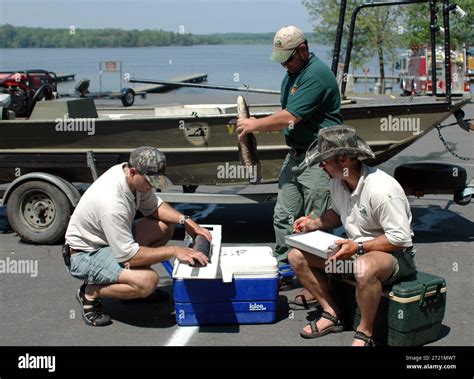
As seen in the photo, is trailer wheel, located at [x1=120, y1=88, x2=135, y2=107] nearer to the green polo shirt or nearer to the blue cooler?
the green polo shirt

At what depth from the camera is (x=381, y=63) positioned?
28.6 m

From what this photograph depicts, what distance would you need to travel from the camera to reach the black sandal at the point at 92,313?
5.44 meters

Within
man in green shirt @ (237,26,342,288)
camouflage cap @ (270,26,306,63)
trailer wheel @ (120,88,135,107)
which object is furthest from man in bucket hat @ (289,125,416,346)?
trailer wheel @ (120,88,135,107)

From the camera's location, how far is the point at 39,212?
774 cm

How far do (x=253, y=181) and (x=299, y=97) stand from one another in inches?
59.3

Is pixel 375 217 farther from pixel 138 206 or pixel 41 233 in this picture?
pixel 41 233

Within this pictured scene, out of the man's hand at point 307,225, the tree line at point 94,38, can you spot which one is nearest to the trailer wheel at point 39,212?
the man's hand at point 307,225

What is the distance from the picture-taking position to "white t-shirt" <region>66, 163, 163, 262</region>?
5133 millimetres

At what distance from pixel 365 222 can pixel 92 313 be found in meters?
2.04

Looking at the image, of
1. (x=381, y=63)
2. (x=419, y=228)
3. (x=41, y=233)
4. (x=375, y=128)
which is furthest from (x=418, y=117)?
(x=381, y=63)

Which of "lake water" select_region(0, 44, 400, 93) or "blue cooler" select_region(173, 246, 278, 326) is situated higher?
"lake water" select_region(0, 44, 400, 93)

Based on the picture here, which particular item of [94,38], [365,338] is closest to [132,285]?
[365,338]

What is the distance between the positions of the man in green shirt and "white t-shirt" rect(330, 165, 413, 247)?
2.94 ft

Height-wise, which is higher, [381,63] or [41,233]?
[381,63]
